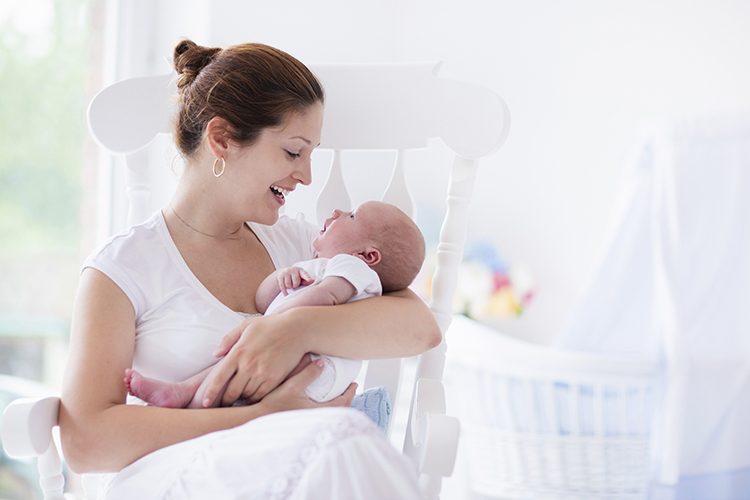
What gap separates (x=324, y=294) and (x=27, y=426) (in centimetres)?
46

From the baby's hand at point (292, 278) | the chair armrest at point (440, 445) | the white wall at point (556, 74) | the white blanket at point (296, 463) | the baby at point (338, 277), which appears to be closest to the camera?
the white blanket at point (296, 463)

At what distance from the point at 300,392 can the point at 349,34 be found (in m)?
2.38

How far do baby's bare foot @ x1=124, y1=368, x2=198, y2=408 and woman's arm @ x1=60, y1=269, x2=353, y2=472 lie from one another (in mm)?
26

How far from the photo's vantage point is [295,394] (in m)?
0.88

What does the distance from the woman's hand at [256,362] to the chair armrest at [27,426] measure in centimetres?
23

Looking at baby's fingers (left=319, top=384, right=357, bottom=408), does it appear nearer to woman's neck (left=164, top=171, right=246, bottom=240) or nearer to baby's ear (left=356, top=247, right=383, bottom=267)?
baby's ear (left=356, top=247, right=383, bottom=267)

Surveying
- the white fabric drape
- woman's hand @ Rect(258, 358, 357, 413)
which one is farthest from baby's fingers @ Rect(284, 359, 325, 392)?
the white fabric drape

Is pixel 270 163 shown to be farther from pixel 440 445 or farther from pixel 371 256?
pixel 440 445

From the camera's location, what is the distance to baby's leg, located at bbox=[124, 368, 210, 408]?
869mm

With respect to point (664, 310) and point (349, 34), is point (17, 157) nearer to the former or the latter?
point (349, 34)

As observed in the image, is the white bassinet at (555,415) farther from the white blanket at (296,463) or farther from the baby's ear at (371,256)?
the white blanket at (296,463)

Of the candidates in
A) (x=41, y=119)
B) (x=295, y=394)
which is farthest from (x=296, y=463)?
(x=41, y=119)

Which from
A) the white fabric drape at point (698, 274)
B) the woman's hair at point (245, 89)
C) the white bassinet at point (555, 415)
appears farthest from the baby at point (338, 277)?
the white fabric drape at point (698, 274)

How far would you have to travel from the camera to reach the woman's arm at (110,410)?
0.83 metres
